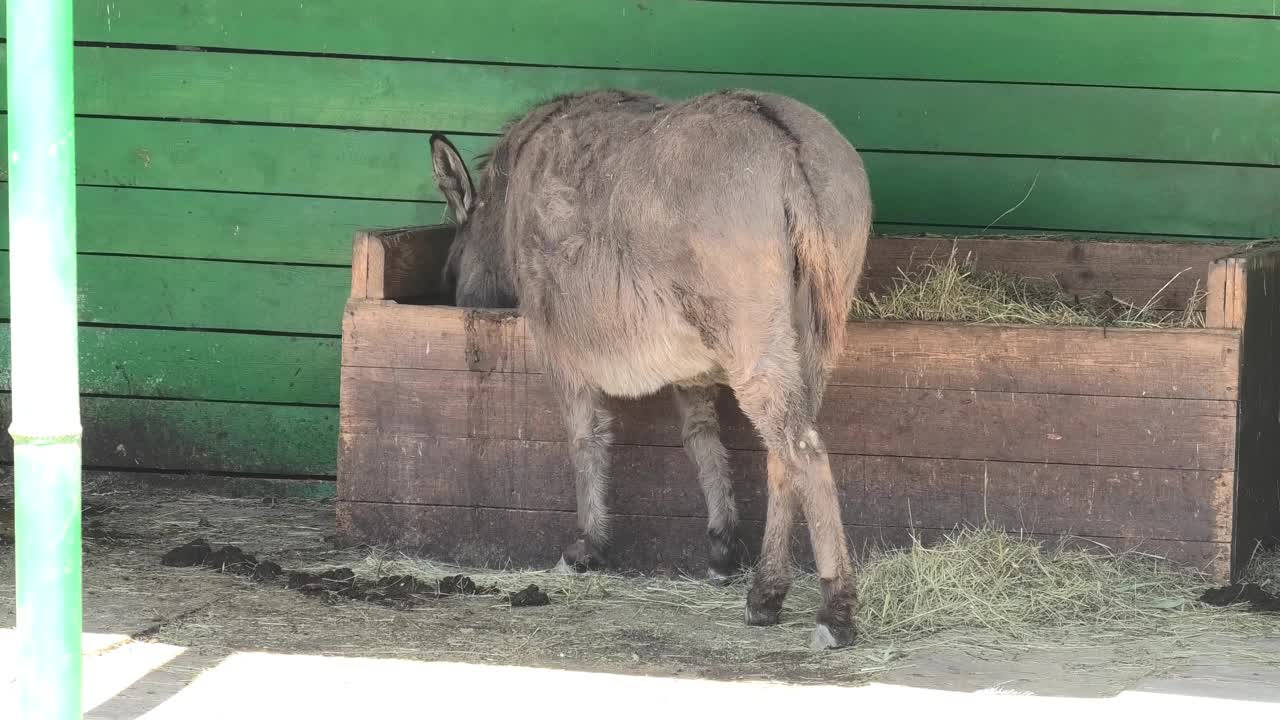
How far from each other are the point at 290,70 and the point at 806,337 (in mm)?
3089

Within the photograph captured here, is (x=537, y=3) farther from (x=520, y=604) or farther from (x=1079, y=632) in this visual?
(x=1079, y=632)

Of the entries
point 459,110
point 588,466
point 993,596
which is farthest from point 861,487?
point 459,110

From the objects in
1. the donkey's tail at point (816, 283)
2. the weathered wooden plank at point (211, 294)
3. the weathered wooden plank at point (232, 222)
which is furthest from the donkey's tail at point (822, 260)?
the weathered wooden plank at point (211, 294)

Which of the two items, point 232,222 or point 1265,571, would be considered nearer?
point 1265,571

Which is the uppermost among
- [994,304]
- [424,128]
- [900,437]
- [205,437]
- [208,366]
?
[424,128]

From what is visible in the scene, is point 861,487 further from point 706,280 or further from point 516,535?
point 516,535

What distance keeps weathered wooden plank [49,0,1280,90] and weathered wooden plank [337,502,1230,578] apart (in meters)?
2.07

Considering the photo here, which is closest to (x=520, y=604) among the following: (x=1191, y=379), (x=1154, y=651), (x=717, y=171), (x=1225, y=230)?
(x=717, y=171)

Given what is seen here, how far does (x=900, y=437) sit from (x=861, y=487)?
8.5 inches

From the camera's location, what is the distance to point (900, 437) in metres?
5.09

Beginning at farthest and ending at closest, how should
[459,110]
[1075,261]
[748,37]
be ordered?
[459,110] → [748,37] → [1075,261]

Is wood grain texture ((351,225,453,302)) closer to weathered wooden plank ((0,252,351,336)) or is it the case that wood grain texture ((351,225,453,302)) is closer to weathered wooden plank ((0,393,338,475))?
weathered wooden plank ((0,252,351,336))

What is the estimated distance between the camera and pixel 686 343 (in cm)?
462

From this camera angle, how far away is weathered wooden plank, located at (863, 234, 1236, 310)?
598cm
